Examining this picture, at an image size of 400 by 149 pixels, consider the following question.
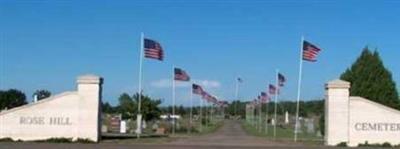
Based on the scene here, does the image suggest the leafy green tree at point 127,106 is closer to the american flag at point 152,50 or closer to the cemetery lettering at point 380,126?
the american flag at point 152,50

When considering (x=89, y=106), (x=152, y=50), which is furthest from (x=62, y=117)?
(x=152, y=50)

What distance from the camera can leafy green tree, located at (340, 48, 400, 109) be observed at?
49.5m

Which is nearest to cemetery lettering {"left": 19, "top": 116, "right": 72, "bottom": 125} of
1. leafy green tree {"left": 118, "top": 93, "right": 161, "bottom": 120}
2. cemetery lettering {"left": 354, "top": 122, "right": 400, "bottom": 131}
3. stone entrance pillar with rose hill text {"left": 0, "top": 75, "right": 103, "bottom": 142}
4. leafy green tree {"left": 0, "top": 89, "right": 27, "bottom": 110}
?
stone entrance pillar with rose hill text {"left": 0, "top": 75, "right": 103, "bottom": 142}

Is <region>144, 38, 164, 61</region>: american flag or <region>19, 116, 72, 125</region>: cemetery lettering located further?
<region>144, 38, 164, 61</region>: american flag

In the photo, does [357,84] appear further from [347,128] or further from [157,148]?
[157,148]

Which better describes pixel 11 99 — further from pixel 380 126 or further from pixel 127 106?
pixel 380 126

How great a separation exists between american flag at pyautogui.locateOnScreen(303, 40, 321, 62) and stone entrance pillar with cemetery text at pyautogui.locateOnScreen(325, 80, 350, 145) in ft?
14.6

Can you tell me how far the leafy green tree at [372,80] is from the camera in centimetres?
4953

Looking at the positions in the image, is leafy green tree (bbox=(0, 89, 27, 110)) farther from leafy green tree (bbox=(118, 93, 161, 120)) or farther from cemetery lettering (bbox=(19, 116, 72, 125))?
cemetery lettering (bbox=(19, 116, 72, 125))

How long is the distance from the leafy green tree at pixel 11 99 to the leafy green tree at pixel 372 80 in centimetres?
7526

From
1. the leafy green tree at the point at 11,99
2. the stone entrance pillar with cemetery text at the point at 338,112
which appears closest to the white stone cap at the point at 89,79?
the stone entrance pillar with cemetery text at the point at 338,112

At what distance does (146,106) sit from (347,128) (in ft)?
99.6

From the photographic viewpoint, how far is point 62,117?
4203 centimetres

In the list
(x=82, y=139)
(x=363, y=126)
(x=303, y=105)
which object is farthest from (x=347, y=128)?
(x=303, y=105)
